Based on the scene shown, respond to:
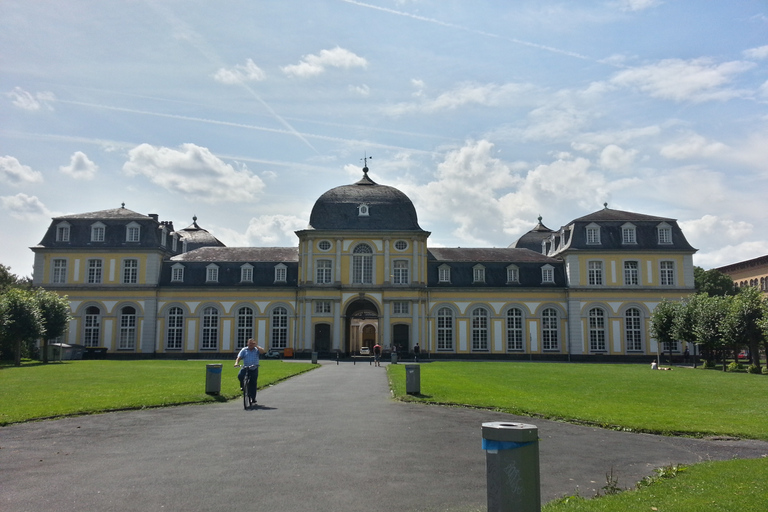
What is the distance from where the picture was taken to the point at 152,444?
12.0 m

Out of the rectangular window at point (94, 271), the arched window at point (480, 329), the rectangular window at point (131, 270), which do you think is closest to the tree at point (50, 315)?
the rectangular window at point (94, 271)

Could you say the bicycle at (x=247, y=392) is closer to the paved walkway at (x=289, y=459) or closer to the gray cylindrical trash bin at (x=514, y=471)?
the paved walkway at (x=289, y=459)

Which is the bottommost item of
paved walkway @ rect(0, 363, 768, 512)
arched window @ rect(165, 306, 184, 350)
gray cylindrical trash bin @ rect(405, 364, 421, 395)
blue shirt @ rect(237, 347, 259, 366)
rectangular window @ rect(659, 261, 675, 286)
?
paved walkway @ rect(0, 363, 768, 512)

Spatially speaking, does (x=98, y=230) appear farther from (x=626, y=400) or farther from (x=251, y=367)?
(x=626, y=400)

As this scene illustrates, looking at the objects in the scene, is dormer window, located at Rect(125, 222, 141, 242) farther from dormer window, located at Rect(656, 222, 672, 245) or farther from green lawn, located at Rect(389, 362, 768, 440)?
dormer window, located at Rect(656, 222, 672, 245)

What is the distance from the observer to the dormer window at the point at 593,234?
58.0m

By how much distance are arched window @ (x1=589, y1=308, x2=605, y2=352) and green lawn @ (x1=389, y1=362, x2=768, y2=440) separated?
28.5m

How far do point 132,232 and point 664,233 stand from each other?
48.1m

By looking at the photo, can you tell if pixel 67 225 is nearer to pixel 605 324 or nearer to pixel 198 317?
pixel 198 317

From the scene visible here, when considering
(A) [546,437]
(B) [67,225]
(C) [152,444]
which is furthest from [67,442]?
(B) [67,225]

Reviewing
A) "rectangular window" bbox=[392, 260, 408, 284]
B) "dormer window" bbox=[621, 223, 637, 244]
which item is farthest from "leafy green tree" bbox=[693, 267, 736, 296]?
"rectangular window" bbox=[392, 260, 408, 284]

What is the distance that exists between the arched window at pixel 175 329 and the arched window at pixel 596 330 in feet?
120

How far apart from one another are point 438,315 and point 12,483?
50.5 meters

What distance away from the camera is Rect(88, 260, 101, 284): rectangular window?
57750 mm
